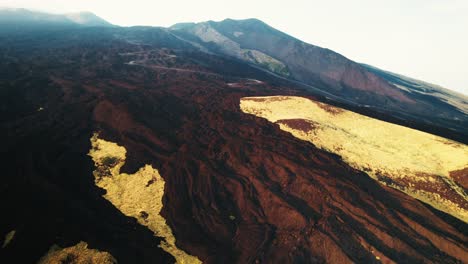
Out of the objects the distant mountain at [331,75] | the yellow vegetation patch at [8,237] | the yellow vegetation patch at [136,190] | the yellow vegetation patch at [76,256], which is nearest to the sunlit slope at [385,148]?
the yellow vegetation patch at [136,190]

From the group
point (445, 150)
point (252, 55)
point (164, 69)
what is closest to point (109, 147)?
point (445, 150)

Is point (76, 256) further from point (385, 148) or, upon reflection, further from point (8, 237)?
point (385, 148)

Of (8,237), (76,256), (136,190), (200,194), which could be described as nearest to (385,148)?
(200,194)

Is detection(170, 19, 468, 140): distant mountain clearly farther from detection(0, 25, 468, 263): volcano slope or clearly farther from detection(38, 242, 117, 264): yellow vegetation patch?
detection(38, 242, 117, 264): yellow vegetation patch

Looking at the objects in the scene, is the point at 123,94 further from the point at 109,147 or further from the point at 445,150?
the point at 445,150

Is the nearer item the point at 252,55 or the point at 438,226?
the point at 438,226

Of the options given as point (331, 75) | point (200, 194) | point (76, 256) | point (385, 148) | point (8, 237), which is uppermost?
point (385, 148)
